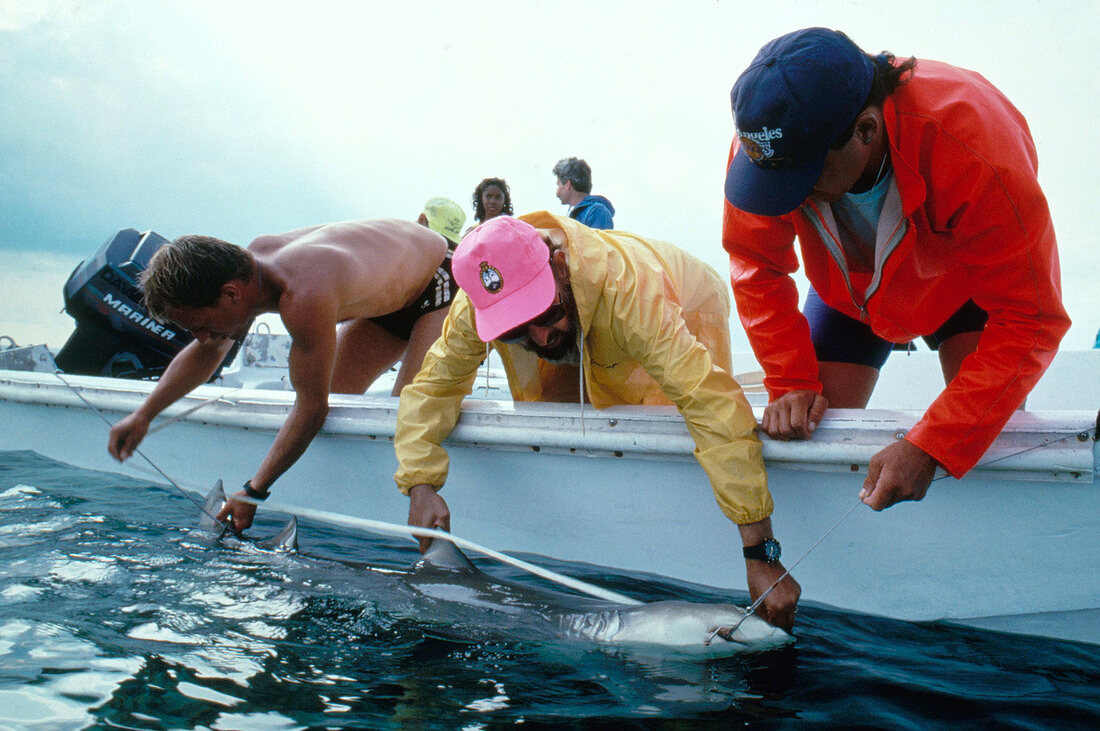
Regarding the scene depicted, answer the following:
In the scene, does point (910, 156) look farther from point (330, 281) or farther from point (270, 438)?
point (270, 438)

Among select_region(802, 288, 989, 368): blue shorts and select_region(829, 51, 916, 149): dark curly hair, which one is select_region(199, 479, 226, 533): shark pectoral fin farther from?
select_region(829, 51, 916, 149): dark curly hair

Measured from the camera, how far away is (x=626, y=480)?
2.37 meters

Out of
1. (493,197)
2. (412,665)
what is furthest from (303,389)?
(493,197)

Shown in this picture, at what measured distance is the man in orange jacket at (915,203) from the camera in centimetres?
152

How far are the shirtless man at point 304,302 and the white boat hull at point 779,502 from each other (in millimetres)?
275

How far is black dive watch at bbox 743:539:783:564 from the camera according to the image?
1860 millimetres

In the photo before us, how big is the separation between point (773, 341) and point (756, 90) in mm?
818

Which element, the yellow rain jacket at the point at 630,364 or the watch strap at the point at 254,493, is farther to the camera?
the watch strap at the point at 254,493

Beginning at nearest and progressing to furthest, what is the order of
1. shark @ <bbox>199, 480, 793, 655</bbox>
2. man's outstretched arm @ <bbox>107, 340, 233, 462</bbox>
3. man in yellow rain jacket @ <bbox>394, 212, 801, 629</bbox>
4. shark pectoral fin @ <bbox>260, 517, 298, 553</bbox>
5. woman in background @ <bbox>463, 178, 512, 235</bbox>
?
shark @ <bbox>199, 480, 793, 655</bbox> < man in yellow rain jacket @ <bbox>394, 212, 801, 629</bbox> < shark pectoral fin @ <bbox>260, 517, 298, 553</bbox> < man's outstretched arm @ <bbox>107, 340, 233, 462</bbox> < woman in background @ <bbox>463, 178, 512, 235</bbox>

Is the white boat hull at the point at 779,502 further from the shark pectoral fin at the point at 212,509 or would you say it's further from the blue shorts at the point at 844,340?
the blue shorts at the point at 844,340

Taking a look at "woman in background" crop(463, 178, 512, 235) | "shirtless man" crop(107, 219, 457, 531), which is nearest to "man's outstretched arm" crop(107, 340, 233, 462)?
"shirtless man" crop(107, 219, 457, 531)

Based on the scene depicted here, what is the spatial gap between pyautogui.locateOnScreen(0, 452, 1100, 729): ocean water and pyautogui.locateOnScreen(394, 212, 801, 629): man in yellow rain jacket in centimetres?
26

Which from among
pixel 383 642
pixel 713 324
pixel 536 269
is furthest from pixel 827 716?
pixel 713 324

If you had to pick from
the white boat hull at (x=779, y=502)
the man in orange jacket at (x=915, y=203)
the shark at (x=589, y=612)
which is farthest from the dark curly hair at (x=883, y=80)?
the shark at (x=589, y=612)
